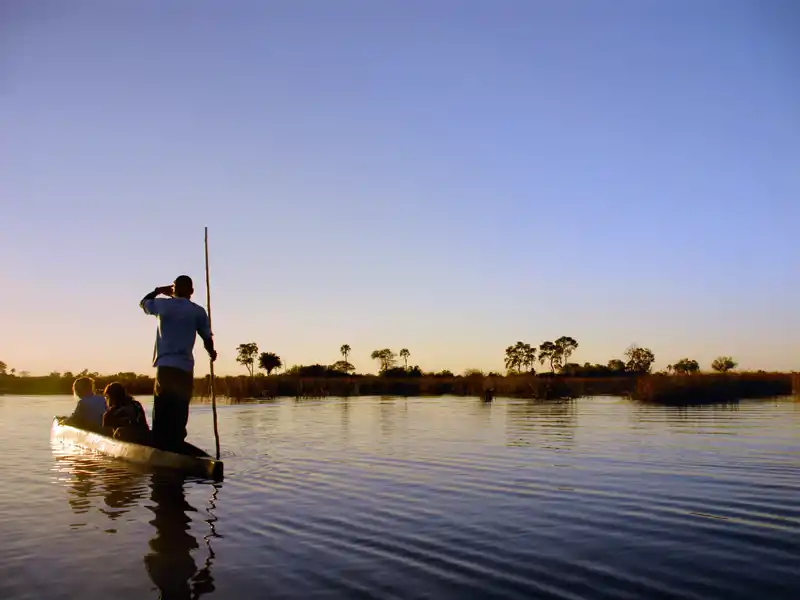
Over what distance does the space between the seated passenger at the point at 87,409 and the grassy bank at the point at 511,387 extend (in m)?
33.1

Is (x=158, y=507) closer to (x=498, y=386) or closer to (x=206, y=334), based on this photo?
(x=206, y=334)

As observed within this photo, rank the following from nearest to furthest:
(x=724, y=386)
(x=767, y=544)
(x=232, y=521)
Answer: (x=767, y=544) < (x=232, y=521) < (x=724, y=386)

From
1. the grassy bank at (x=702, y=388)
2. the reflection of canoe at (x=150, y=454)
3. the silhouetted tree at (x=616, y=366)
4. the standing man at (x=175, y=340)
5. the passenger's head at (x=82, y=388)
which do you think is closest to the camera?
the reflection of canoe at (x=150, y=454)

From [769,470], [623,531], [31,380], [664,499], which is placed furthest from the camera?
[31,380]

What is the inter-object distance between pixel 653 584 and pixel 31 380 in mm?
81904

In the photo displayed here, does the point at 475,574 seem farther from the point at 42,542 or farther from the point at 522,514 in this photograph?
the point at 42,542

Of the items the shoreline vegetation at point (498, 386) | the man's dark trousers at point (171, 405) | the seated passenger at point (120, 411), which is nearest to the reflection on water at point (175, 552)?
the man's dark trousers at point (171, 405)

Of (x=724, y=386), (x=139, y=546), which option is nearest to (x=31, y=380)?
(x=724, y=386)

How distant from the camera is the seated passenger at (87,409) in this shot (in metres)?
16.7

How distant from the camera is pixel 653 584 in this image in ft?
Result: 18.2

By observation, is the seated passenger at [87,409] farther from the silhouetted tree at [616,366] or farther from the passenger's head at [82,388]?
the silhouetted tree at [616,366]

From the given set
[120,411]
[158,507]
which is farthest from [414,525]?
[120,411]

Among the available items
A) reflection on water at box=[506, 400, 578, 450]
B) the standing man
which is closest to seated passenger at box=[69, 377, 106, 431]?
the standing man

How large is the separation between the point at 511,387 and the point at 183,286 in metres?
48.8
